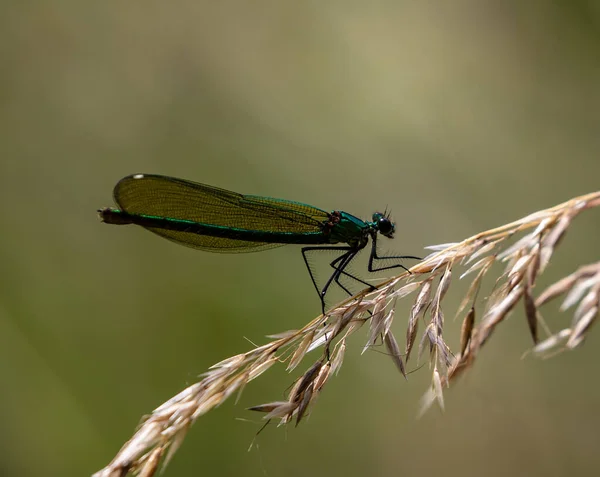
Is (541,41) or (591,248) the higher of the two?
(541,41)

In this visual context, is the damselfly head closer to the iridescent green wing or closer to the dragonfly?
the dragonfly

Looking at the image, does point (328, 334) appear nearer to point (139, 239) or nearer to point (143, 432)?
point (143, 432)

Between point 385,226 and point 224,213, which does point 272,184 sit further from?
point 385,226

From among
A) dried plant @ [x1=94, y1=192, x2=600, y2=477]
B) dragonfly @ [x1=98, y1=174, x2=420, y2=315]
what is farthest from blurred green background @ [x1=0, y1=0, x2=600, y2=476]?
dried plant @ [x1=94, y1=192, x2=600, y2=477]

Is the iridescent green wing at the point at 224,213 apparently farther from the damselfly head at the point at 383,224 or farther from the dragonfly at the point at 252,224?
the damselfly head at the point at 383,224

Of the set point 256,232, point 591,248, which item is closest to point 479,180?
point 591,248

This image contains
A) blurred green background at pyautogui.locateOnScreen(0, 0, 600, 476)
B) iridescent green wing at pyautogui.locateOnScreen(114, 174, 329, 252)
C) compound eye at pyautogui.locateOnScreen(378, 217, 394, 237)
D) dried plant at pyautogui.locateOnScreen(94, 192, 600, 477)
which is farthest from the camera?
blurred green background at pyautogui.locateOnScreen(0, 0, 600, 476)

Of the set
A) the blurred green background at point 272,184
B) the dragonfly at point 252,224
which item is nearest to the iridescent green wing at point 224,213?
the dragonfly at point 252,224

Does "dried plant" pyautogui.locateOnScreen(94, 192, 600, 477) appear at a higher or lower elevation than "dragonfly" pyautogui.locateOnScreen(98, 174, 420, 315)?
lower

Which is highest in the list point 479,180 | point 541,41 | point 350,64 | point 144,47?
point 144,47
